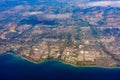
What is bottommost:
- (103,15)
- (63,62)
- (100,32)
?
(63,62)

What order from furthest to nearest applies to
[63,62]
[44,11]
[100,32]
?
1. [44,11]
2. [100,32]
3. [63,62]

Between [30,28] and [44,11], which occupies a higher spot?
[44,11]

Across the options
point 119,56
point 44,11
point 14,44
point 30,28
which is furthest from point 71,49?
point 44,11

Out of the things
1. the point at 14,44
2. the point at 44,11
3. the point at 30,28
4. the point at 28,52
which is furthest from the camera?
the point at 44,11

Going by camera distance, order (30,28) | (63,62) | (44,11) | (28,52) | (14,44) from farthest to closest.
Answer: (44,11) → (30,28) → (14,44) → (28,52) → (63,62)

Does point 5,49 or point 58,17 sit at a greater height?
point 58,17

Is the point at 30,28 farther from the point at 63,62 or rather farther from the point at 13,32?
→ the point at 63,62

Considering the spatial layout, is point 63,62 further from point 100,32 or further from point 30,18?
point 30,18

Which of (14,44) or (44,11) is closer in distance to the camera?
(14,44)

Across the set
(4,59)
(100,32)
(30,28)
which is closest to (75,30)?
(100,32)
